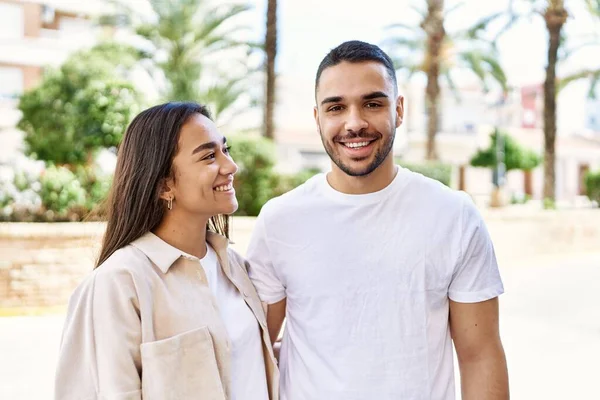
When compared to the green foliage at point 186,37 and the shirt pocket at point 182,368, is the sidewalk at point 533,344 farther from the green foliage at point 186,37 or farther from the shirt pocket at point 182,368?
the green foliage at point 186,37

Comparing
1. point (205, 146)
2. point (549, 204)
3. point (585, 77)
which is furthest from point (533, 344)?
point (585, 77)

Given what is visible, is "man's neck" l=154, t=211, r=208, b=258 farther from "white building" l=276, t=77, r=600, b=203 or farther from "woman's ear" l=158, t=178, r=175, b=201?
"white building" l=276, t=77, r=600, b=203

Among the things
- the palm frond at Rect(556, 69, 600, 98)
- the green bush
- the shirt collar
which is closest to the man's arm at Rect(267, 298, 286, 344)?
the shirt collar

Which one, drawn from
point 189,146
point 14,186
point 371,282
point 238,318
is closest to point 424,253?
point 371,282

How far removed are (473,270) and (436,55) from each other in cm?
1896

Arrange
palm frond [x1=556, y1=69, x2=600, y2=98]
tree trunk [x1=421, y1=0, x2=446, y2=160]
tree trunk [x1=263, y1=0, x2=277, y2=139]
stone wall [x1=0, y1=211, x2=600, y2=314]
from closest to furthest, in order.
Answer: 1. stone wall [x1=0, y1=211, x2=600, y2=314]
2. tree trunk [x1=263, y1=0, x2=277, y2=139]
3. tree trunk [x1=421, y1=0, x2=446, y2=160]
4. palm frond [x1=556, y1=69, x2=600, y2=98]

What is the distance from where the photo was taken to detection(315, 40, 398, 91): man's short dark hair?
218 centimetres

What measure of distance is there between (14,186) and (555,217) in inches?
478

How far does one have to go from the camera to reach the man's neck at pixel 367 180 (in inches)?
88.1

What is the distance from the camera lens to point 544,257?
15.8 metres

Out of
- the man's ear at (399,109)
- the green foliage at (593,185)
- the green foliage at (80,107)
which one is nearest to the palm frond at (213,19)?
the green foliage at (80,107)

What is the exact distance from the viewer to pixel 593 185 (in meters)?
20.8

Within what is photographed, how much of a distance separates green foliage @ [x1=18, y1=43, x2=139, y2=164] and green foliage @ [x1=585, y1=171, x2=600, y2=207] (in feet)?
47.7

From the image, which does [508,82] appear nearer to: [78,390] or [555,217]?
[555,217]
